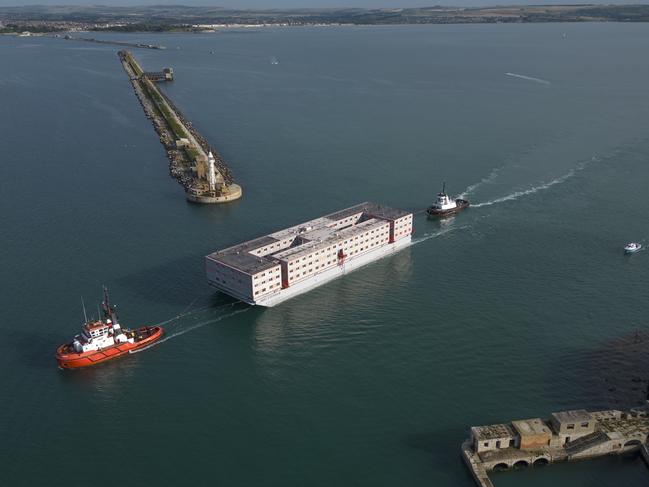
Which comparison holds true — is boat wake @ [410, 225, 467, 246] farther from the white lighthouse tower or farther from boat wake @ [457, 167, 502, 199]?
the white lighthouse tower

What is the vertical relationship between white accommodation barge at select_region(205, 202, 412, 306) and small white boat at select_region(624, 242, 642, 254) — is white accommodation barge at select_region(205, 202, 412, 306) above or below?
above

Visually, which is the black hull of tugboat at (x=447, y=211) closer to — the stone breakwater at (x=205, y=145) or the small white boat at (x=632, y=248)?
the small white boat at (x=632, y=248)

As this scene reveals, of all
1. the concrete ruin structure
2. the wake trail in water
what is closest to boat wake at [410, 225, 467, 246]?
the wake trail in water

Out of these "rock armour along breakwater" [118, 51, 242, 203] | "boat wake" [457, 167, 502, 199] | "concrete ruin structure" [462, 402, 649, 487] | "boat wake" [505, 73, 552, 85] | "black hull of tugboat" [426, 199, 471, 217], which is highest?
"boat wake" [505, 73, 552, 85]

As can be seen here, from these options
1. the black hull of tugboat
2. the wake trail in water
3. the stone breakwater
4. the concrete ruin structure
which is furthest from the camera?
the stone breakwater

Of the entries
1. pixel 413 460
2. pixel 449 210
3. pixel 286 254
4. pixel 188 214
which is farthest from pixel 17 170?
pixel 413 460

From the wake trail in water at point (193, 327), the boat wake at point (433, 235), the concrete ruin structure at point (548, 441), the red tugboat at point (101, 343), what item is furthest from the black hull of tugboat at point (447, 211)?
the concrete ruin structure at point (548, 441)

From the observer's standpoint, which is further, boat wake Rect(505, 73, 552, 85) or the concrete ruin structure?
boat wake Rect(505, 73, 552, 85)
